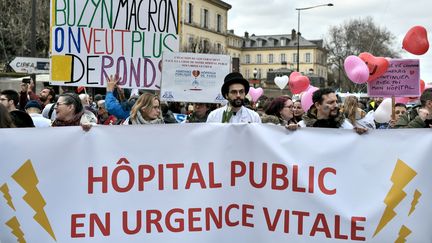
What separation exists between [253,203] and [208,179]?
0.38 meters

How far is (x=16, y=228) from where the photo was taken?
374 centimetres

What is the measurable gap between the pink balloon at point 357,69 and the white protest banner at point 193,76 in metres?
1.82

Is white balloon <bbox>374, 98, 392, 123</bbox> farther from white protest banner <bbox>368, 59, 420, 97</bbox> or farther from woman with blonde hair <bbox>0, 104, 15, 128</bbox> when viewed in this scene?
woman with blonde hair <bbox>0, 104, 15, 128</bbox>

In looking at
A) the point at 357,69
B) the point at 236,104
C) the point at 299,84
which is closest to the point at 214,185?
the point at 236,104

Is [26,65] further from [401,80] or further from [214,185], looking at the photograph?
[214,185]

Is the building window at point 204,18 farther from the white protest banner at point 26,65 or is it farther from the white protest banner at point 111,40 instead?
the white protest banner at point 111,40

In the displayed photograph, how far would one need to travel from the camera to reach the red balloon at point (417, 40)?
21.7 ft

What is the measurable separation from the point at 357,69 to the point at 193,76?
7.53ft

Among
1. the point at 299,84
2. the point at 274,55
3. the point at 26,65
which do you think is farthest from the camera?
the point at 274,55

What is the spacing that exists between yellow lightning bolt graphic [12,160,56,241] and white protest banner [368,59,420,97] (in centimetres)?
→ 420

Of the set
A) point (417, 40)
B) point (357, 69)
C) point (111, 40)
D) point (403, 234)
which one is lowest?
point (403, 234)

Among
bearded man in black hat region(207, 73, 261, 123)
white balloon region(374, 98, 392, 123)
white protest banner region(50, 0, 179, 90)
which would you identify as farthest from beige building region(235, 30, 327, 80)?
bearded man in black hat region(207, 73, 261, 123)

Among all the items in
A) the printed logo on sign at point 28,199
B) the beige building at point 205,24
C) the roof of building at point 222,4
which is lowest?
the printed logo on sign at point 28,199

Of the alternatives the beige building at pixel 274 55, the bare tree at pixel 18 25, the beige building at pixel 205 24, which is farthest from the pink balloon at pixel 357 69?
the beige building at pixel 274 55
